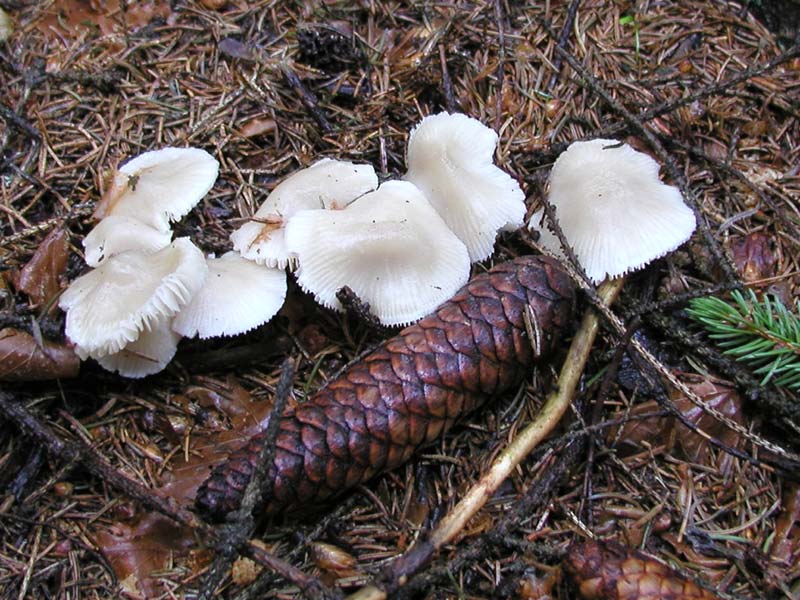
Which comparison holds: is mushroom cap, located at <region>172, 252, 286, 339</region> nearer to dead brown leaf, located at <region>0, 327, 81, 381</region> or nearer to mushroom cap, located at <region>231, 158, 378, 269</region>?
mushroom cap, located at <region>231, 158, 378, 269</region>

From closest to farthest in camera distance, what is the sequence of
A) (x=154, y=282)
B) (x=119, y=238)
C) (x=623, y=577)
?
(x=623, y=577), (x=154, y=282), (x=119, y=238)

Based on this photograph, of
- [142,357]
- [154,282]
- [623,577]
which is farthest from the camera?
[142,357]

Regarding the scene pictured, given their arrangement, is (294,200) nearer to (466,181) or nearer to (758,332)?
(466,181)

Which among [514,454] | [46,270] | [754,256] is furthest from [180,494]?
[754,256]

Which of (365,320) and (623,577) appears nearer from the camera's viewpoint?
(623,577)

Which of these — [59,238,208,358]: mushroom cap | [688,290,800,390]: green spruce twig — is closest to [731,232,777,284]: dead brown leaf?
[688,290,800,390]: green spruce twig

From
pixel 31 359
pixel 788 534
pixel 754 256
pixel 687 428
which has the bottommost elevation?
pixel 788 534

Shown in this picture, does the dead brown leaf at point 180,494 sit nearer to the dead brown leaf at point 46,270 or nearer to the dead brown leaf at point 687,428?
the dead brown leaf at point 46,270
